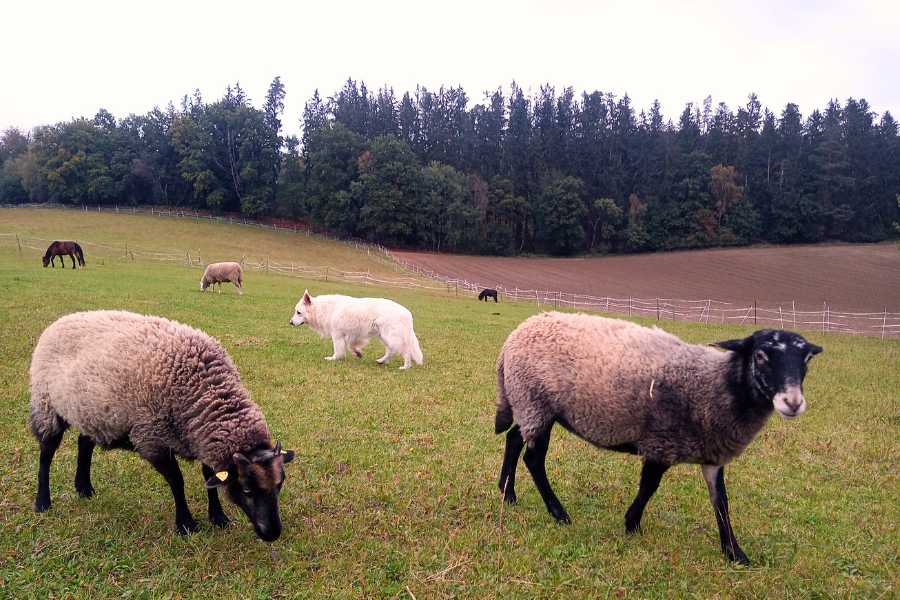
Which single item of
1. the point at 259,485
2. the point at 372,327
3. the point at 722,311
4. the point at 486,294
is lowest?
the point at 722,311

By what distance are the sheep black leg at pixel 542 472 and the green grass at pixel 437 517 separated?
224 mm

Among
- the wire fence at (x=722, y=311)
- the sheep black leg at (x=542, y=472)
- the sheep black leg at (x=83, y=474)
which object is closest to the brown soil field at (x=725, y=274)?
the wire fence at (x=722, y=311)

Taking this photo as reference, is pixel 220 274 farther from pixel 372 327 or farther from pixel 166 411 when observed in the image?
pixel 166 411

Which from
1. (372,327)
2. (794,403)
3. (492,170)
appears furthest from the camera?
(492,170)

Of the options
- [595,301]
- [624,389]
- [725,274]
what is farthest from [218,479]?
[725,274]

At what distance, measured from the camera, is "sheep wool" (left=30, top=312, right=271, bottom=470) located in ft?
16.1

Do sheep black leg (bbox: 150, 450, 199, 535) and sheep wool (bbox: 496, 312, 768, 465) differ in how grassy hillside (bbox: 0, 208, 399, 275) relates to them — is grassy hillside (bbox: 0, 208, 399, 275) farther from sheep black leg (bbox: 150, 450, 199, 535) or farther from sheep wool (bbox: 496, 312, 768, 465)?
sheep wool (bbox: 496, 312, 768, 465)

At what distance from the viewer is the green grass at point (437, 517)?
4.57m

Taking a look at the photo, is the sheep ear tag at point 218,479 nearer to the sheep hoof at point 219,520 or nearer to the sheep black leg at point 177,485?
the sheep black leg at point 177,485

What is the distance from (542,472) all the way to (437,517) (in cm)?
132

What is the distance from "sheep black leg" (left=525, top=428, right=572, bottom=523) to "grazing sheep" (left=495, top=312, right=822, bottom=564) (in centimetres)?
1

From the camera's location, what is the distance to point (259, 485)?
4.68 metres

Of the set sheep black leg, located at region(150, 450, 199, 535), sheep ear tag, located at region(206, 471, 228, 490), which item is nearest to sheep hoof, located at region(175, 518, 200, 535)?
sheep black leg, located at region(150, 450, 199, 535)

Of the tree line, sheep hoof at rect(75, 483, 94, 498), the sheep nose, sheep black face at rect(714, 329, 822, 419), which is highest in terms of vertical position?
the tree line
